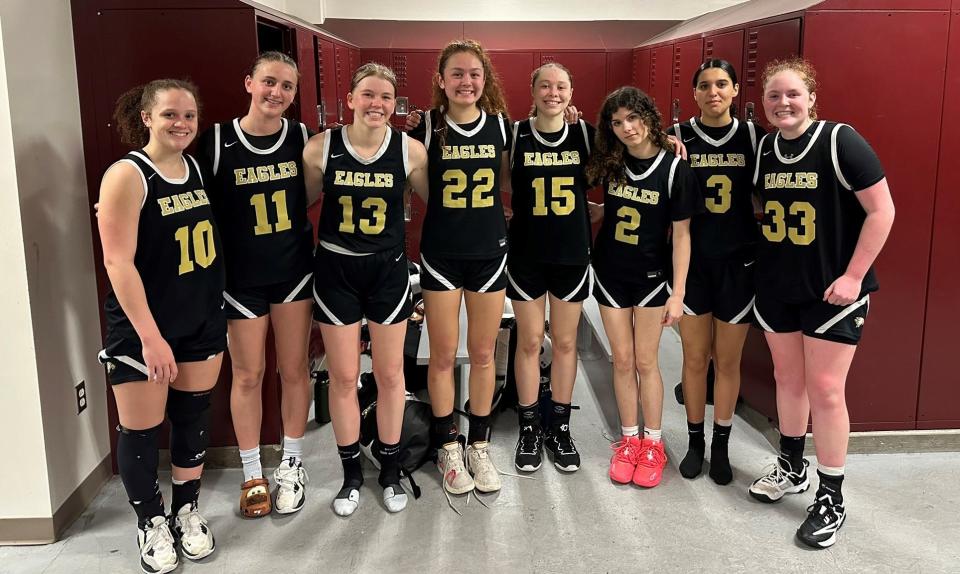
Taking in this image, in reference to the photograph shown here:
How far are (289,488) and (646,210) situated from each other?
5.36 ft

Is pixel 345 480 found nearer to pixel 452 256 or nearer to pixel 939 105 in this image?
pixel 452 256

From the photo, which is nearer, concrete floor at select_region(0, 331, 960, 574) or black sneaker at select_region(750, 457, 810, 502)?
concrete floor at select_region(0, 331, 960, 574)

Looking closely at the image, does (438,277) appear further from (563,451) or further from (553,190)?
(563,451)

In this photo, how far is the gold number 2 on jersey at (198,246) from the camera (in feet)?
7.09

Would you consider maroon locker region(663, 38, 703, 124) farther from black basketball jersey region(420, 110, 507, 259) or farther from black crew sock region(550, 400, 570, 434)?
black crew sock region(550, 400, 570, 434)

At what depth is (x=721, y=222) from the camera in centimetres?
268

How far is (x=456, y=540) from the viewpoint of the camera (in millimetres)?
2523

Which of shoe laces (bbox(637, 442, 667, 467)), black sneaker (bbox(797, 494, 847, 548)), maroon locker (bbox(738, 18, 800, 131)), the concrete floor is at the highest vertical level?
maroon locker (bbox(738, 18, 800, 131))

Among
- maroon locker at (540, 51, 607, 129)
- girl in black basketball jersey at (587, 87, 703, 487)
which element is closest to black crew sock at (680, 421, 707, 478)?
girl in black basketball jersey at (587, 87, 703, 487)

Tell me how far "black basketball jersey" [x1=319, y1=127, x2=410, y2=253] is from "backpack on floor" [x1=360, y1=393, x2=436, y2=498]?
78cm

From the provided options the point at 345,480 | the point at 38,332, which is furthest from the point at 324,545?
the point at 38,332

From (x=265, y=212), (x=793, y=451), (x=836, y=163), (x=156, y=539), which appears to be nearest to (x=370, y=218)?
(x=265, y=212)

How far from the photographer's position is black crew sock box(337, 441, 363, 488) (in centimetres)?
276

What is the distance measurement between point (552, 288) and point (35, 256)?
5.77 feet
